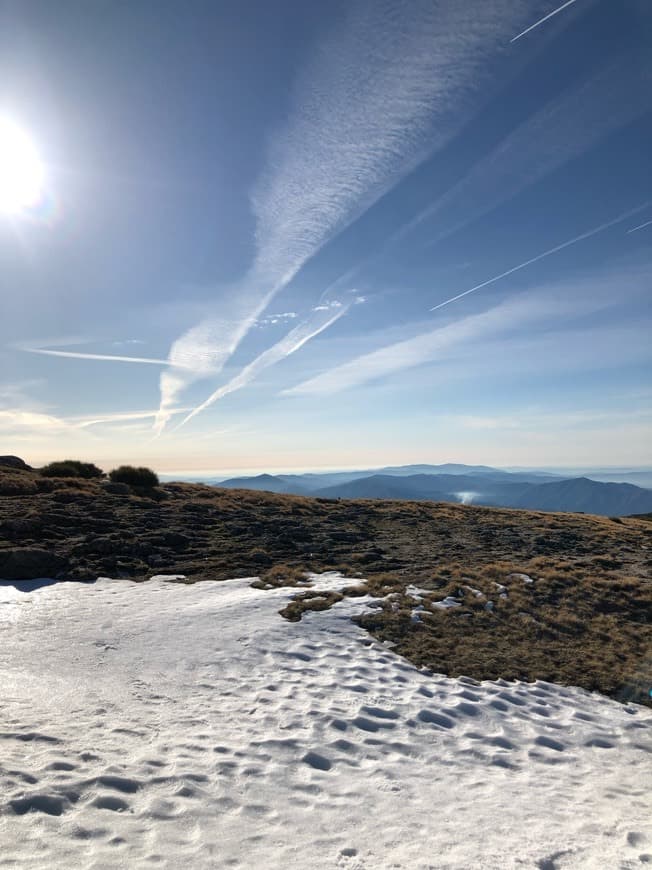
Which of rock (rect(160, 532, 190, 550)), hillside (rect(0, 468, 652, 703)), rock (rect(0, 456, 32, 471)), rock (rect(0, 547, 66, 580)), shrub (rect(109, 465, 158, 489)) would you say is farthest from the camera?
rock (rect(0, 456, 32, 471))

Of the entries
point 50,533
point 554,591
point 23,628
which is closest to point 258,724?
point 23,628

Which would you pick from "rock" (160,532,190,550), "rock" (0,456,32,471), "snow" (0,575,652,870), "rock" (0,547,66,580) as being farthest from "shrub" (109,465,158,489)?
"snow" (0,575,652,870)

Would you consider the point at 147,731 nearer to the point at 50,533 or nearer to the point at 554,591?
the point at 554,591

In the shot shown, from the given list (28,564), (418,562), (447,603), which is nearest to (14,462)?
(28,564)

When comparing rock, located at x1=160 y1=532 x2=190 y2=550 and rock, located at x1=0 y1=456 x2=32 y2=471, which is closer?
rock, located at x1=160 y1=532 x2=190 y2=550

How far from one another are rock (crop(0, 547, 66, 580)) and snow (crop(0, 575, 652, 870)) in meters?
3.96

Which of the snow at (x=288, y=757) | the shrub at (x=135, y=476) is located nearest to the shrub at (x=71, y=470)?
→ the shrub at (x=135, y=476)

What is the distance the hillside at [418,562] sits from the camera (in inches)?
519

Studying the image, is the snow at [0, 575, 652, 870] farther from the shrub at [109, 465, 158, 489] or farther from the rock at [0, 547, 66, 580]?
the shrub at [109, 465, 158, 489]

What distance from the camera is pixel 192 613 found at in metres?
14.6

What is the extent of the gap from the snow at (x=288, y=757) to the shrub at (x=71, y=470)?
104 ft

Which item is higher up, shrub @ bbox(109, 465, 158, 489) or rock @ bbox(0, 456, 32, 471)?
rock @ bbox(0, 456, 32, 471)

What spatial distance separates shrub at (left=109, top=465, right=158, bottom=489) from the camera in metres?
39.7

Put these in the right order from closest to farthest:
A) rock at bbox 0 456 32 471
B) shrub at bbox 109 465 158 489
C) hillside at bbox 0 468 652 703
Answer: hillside at bbox 0 468 652 703 → shrub at bbox 109 465 158 489 → rock at bbox 0 456 32 471
